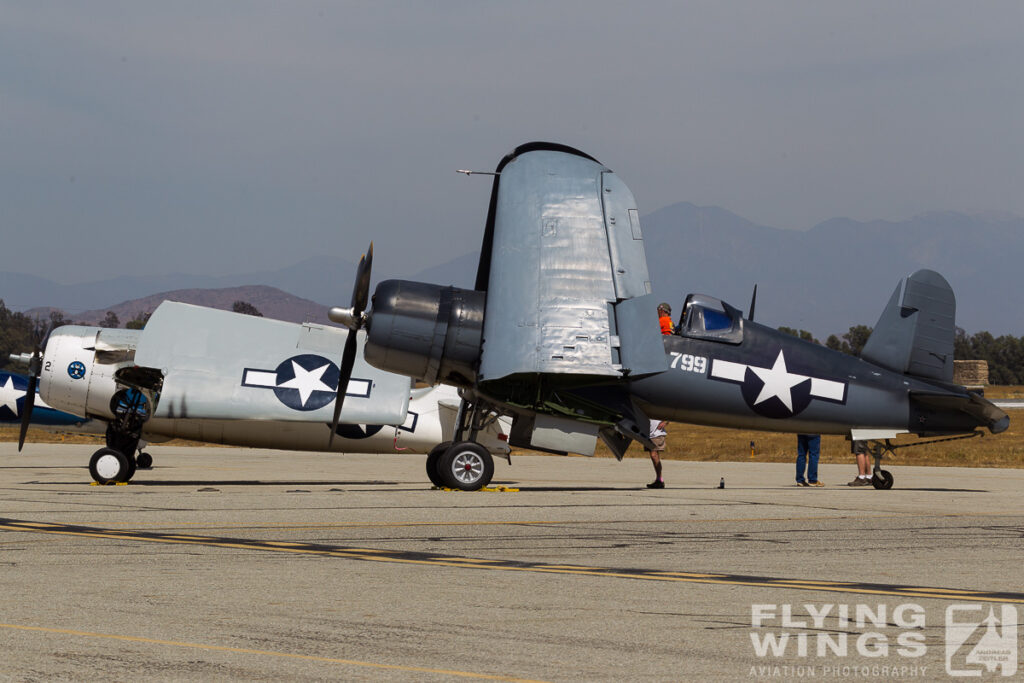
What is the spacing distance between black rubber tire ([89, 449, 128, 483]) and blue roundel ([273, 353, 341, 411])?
2.71 m

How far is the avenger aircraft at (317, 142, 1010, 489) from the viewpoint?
54.2 ft

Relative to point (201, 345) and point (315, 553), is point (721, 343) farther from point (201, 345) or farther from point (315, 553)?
point (315, 553)

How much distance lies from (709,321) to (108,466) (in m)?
9.78

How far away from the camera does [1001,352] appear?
470 feet

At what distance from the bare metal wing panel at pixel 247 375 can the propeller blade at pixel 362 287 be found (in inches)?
122

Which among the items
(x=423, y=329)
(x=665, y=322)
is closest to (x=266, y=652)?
(x=423, y=329)

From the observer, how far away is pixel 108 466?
18.9 meters

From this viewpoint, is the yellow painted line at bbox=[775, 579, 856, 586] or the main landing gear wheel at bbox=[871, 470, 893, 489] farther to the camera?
the main landing gear wheel at bbox=[871, 470, 893, 489]

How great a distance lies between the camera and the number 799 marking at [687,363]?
17922mm

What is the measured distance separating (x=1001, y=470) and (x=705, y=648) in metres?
26.0

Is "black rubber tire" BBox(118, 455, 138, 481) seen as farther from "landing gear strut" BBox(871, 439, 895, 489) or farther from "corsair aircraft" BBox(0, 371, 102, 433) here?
"landing gear strut" BBox(871, 439, 895, 489)

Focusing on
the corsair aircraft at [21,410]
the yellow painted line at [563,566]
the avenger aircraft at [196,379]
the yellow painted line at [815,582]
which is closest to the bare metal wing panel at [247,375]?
the avenger aircraft at [196,379]

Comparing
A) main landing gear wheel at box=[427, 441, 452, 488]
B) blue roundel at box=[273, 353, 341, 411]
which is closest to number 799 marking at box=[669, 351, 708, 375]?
main landing gear wheel at box=[427, 441, 452, 488]

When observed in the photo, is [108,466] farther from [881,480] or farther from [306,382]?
[881,480]
